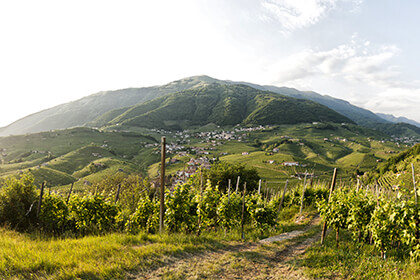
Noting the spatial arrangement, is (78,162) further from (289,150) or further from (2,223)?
(289,150)

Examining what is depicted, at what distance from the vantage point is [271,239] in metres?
9.88

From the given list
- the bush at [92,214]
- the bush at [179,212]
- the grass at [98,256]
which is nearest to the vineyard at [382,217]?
the grass at [98,256]

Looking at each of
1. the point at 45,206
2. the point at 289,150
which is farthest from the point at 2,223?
the point at 289,150

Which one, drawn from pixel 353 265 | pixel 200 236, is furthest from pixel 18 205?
pixel 353 265

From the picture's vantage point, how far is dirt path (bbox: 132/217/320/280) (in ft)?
19.7

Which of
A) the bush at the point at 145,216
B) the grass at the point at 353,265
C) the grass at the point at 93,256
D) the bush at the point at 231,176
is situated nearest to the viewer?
the grass at the point at 93,256

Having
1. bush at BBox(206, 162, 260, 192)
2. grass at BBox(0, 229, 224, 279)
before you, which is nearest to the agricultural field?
grass at BBox(0, 229, 224, 279)

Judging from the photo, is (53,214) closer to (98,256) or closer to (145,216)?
(145,216)

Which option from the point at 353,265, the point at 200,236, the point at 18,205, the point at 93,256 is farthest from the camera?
the point at 18,205

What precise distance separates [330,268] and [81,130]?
22239cm

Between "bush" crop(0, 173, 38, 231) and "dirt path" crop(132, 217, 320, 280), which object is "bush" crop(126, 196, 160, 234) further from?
"bush" crop(0, 173, 38, 231)

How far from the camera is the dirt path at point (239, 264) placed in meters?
6.00

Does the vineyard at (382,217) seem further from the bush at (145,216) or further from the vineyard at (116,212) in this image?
the bush at (145,216)

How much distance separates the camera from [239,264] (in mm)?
6828
